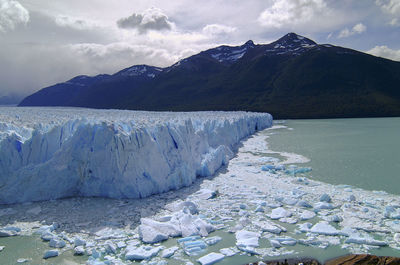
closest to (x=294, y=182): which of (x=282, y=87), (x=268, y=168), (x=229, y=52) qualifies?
(x=268, y=168)

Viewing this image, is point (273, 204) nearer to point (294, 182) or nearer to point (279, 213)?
point (279, 213)

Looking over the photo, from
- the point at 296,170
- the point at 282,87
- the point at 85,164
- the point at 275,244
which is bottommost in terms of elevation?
the point at 275,244

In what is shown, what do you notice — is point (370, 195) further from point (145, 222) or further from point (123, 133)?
point (123, 133)

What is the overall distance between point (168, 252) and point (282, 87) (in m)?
53.2

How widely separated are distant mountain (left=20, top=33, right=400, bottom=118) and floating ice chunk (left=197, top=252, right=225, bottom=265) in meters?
38.4

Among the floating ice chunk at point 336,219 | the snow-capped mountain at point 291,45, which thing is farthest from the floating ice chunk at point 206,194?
the snow-capped mountain at point 291,45

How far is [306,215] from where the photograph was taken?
5.24 meters

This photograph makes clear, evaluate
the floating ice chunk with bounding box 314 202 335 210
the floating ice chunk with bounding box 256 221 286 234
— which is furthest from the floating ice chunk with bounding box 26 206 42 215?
the floating ice chunk with bounding box 314 202 335 210

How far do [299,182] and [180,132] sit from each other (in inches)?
145

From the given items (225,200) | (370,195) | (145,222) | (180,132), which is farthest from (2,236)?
(370,195)

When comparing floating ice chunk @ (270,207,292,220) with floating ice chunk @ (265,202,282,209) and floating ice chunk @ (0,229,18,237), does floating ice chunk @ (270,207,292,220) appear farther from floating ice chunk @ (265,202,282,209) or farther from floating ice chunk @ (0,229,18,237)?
floating ice chunk @ (0,229,18,237)

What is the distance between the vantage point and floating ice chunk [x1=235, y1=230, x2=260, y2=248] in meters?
4.23

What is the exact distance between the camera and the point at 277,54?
225 ft

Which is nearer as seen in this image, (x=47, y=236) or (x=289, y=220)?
(x=47, y=236)
